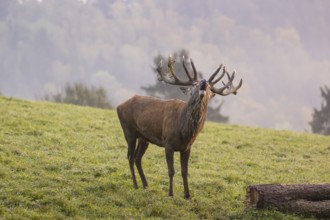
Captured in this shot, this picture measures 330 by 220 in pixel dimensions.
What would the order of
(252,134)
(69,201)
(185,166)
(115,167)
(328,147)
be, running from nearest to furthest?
1. (69,201)
2. (185,166)
3. (115,167)
4. (328,147)
5. (252,134)

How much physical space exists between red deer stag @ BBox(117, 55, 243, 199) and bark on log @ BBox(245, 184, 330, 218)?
6.68 ft

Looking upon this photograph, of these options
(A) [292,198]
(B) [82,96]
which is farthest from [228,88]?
(B) [82,96]

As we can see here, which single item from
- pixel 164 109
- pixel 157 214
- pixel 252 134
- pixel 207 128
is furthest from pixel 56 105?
pixel 157 214

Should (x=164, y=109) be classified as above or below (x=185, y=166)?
above

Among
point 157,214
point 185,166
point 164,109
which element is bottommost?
point 157,214

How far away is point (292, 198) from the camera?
1168cm

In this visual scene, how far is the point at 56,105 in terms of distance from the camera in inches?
1109

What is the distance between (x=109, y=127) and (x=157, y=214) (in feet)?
40.3

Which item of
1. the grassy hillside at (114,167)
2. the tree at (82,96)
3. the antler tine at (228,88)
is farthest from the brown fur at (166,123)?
the tree at (82,96)

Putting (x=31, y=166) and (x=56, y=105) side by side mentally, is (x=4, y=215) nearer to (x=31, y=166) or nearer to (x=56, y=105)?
(x=31, y=166)

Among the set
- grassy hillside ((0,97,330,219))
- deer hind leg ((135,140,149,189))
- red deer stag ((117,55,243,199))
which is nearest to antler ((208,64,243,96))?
red deer stag ((117,55,243,199))

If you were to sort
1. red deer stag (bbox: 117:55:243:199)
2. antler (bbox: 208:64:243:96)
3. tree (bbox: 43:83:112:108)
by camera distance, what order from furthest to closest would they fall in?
tree (bbox: 43:83:112:108) < antler (bbox: 208:64:243:96) < red deer stag (bbox: 117:55:243:199)

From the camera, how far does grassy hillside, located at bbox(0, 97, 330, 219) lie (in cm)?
1155

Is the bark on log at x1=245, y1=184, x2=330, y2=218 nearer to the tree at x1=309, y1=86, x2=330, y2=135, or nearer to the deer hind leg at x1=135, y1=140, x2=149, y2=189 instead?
the deer hind leg at x1=135, y1=140, x2=149, y2=189
